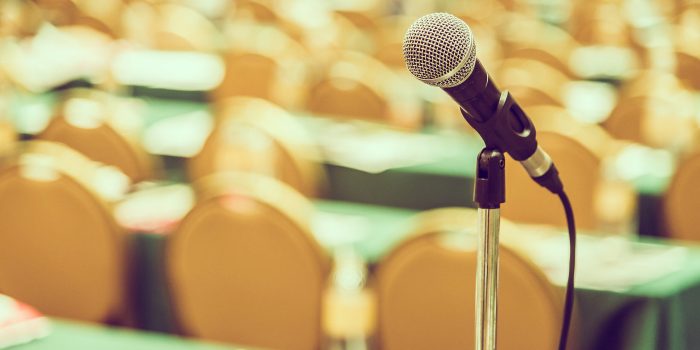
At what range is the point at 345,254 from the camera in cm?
344

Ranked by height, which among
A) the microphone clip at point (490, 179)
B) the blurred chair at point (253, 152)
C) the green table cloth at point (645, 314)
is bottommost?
the microphone clip at point (490, 179)

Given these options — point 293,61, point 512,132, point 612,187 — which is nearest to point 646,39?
point 293,61

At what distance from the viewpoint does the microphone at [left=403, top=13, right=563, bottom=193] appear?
4.29 feet

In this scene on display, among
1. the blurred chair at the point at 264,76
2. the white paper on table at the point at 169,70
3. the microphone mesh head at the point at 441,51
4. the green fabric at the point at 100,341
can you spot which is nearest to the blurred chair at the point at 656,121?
→ the blurred chair at the point at 264,76

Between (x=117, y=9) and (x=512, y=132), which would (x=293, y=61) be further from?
(x=512, y=132)

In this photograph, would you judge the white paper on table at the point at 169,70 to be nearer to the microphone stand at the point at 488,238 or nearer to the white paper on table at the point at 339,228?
the white paper on table at the point at 339,228

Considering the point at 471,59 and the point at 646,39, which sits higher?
the point at 646,39

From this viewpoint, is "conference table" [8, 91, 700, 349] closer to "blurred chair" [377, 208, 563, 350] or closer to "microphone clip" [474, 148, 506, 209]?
"blurred chair" [377, 208, 563, 350]

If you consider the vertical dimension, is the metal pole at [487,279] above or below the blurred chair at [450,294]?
below

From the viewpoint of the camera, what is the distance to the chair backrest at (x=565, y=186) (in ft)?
13.6

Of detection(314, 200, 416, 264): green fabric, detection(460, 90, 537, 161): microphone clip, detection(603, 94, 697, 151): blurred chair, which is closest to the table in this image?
detection(603, 94, 697, 151): blurred chair

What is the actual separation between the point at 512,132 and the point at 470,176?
360 centimetres

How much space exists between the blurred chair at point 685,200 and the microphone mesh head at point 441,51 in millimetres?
3185

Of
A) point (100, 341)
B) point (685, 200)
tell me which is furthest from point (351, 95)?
point (100, 341)
